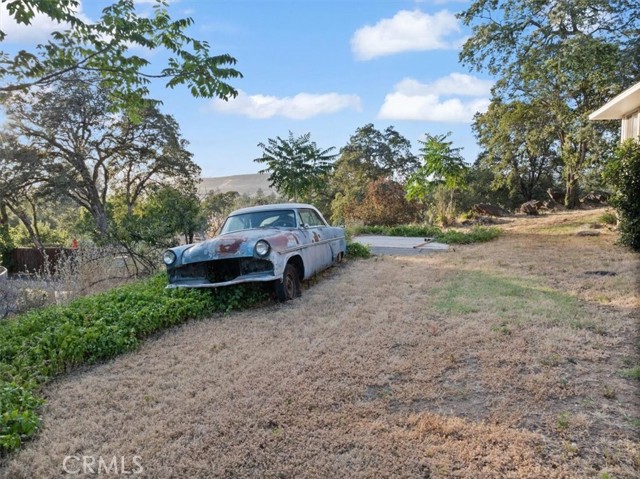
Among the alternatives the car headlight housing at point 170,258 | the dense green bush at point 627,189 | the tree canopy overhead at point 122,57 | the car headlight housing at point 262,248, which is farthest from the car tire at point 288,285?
the dense green bush at point 627,189

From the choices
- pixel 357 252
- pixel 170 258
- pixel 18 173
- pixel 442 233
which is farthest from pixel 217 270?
pixel 18 173

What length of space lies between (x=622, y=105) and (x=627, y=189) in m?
3.02

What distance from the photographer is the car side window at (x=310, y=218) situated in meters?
6.46

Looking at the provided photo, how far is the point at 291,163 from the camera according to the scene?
16.7 meters

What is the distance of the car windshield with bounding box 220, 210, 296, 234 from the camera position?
6074 mm

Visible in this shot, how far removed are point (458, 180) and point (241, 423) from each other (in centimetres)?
1553

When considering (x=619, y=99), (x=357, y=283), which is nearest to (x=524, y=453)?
(x=357, y=283)

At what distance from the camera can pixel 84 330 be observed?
3.66 m

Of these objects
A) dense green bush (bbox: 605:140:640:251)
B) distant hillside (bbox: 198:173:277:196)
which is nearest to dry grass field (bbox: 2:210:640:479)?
dense green bush (bbox: 605:140:640:251)

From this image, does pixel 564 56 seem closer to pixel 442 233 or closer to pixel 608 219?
pixel 608 219

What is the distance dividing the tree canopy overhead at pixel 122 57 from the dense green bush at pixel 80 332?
2265 mm

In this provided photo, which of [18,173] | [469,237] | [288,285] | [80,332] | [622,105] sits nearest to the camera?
[80,332]

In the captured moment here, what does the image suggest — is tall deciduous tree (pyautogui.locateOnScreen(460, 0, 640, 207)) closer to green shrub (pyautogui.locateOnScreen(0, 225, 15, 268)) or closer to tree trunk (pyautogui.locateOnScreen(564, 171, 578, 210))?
tree trunk (pyautogui.locateOnScreen(564, 171, 578, 210))

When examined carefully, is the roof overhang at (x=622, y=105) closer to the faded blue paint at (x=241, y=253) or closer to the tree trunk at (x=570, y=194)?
the faded blue paint at (x=241, y=253)
